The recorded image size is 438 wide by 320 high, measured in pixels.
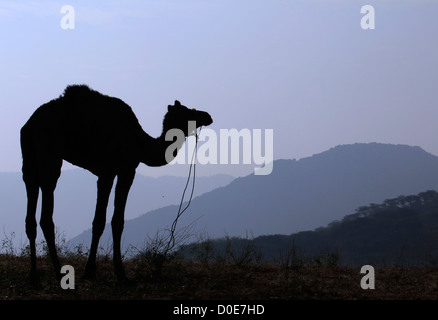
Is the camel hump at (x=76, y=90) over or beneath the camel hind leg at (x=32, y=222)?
over

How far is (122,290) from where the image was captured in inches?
383

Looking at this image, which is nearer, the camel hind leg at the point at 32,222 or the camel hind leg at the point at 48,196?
the camel hind leg at the point at 48,196

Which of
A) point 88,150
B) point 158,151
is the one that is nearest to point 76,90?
point 88,150

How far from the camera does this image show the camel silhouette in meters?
9.95

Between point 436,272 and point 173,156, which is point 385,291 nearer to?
point 436,272

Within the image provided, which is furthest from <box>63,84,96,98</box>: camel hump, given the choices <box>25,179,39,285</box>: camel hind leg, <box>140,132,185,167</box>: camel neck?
<box>25,179,39,285</box>: camel hind leg

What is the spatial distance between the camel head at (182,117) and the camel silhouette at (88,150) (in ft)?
0.12

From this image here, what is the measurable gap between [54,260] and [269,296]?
3.52 meters

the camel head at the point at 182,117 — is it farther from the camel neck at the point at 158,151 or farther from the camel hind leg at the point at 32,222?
the camel hind leg at the point at 32,222

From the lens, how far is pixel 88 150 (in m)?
10.4

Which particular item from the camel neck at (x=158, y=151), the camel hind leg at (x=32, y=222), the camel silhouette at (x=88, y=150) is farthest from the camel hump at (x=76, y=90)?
the camel hind leg at (x=32, y=222)

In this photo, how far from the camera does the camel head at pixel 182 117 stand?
432 inches

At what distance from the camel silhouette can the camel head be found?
0.04 m

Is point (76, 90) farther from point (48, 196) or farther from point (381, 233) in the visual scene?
point (381, 233)
